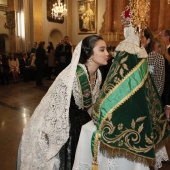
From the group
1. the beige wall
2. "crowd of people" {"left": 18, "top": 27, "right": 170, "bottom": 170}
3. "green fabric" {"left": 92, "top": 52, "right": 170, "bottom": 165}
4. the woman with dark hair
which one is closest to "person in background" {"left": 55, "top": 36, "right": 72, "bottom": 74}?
the beige wall

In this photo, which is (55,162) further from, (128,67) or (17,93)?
(17,93)

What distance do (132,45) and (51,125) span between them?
2.96 feet

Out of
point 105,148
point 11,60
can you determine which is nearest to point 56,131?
point 105,148

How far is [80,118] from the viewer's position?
1.97 metres

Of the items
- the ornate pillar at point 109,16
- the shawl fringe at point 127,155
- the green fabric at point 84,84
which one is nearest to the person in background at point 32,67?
the ornate pillar at point 109,16

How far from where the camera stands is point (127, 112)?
4.50ft

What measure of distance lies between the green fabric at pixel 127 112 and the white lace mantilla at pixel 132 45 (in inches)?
1.2

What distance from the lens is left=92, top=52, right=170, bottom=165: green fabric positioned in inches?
53.5

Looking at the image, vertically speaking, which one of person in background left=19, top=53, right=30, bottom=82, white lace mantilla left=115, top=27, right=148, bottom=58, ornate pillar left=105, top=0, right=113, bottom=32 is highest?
ornate pillar left=105, top=0, right=113, bottom=32

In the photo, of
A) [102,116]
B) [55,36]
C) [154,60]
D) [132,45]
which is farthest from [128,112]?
[55,36]

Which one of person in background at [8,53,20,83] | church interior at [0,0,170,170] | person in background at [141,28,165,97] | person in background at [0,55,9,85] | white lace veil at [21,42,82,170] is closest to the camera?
white lace veil at [21,42,82,170]

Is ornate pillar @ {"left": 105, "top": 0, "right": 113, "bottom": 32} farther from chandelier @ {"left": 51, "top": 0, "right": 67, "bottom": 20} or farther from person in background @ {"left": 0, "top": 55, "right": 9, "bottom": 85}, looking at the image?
person in background @ {"left": 0, "top": 55, "right": 9, "bottom": 85}

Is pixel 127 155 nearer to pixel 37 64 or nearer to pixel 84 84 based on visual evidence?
pixel 84 84

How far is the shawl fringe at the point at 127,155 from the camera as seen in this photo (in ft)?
4.48
